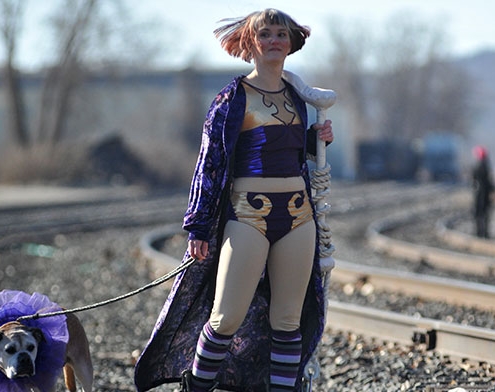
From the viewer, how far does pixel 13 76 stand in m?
44.1

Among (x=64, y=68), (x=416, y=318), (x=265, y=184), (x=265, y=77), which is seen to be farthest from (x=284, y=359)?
(x=64, y=68)

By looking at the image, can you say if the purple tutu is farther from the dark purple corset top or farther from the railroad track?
the railroad track

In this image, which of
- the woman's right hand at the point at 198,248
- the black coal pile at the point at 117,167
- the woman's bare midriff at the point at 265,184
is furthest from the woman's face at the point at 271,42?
the black coal pile at the point at 117,167

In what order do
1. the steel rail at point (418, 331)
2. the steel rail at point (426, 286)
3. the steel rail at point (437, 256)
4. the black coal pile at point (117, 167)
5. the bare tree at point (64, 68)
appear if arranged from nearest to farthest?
the steel rail at point (418, 331), the steel rail at point (426, 286), the steel rail at point (437, 256), the black coal pile at point (117, 167), the bare tree at point (64, 68)

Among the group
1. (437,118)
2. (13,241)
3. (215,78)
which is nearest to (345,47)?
(437,118)

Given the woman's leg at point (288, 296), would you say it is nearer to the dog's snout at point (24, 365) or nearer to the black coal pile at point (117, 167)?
the dog's snout at point (24, 365)

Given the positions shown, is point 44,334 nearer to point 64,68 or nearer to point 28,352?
point 28,352

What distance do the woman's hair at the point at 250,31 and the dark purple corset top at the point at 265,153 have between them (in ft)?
1.49

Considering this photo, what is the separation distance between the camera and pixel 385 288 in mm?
10188

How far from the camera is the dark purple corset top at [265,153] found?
4359 millimetres

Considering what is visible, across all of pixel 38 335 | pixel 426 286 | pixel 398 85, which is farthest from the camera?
pixel 398 85

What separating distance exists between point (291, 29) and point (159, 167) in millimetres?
36030

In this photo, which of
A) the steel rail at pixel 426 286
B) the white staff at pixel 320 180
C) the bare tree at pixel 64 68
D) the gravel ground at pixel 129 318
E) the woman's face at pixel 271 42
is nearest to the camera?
the woman's face at pixel 271 42

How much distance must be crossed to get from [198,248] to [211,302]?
460 millimetres
